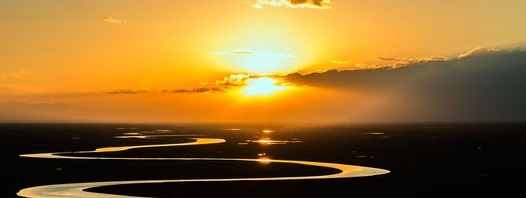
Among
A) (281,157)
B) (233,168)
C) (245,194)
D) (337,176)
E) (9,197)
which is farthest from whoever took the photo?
(281,157)

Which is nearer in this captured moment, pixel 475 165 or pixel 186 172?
pixel 186 172

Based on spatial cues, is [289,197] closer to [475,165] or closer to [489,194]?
[489,194]

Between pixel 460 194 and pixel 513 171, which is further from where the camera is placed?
pixel 513 171

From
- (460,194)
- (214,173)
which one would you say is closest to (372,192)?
(460,194)

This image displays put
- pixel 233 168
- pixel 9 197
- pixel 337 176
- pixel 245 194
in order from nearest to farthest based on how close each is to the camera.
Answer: pixel 9 197, pixel 245 194, pixel 337 176, pixel 233 168

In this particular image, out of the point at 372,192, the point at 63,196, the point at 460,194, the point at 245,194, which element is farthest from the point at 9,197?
the point at 460,194

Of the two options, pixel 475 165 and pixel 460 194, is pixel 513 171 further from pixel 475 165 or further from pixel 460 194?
pixel 460 194

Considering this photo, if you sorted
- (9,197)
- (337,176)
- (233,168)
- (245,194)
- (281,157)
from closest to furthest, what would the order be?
(9,197), (245,194), (337,176), (233,168), (281,157)

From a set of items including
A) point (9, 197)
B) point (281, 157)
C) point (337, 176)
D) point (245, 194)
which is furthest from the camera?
point (281, 157)
